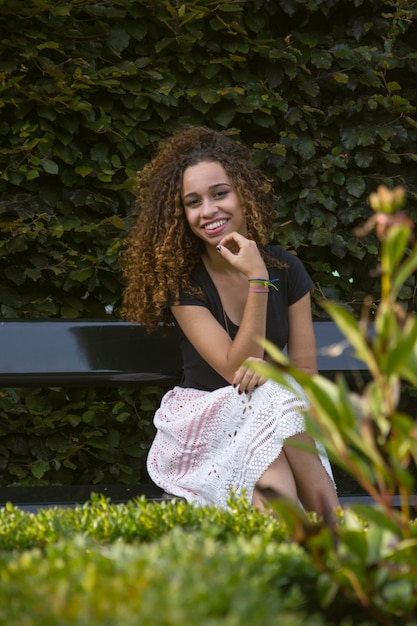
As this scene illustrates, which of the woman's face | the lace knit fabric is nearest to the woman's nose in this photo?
the woman's face

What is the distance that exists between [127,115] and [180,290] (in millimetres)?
962

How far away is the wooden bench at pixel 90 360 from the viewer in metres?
3.20

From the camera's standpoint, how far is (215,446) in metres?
3.03

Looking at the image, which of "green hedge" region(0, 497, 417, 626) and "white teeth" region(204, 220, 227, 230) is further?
"white teeth" region(204, 220, 227, 230)

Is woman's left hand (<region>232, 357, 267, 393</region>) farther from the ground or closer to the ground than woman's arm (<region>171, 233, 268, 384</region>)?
closer to the ground

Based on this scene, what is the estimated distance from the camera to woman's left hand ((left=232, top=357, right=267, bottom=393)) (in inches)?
112

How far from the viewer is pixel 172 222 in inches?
133

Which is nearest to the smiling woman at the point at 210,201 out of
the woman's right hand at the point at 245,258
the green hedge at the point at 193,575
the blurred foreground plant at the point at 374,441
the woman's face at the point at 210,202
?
the woman's face at the point at 210,202

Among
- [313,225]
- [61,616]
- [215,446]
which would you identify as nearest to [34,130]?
[313,225]

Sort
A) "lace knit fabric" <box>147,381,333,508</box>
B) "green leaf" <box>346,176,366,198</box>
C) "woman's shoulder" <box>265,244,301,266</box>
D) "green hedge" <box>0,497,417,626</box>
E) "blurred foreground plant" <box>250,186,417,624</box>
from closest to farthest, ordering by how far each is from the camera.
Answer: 1. "green hedge" <box>0,497,417,626</box>
2. "blurred foreground plant" <box>250,186,417,624</box>
3. "lace knit fabric" <box>147,381,333,508</box>
4. "woman's shoulder" <box>265,244,301,266</box>
5. "green leaf" <box>346,176,366,198</box>

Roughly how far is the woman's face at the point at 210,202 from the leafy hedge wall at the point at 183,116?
47 cm

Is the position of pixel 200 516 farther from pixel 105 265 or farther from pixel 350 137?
pixel 350 137

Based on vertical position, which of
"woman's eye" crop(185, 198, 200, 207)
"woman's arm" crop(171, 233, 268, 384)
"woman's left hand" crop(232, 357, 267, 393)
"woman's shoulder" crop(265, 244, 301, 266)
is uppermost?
"woman's eye" crop(185, 198, 200, 207)

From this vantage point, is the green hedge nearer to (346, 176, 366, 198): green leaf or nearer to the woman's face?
the woman's face
